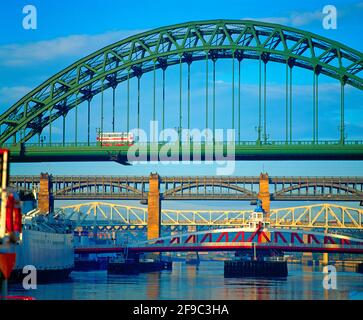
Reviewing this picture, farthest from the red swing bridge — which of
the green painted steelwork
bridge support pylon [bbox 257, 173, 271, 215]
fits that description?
the green painted steelwork

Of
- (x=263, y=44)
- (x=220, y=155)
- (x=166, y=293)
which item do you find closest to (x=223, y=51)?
(x=263, y=44)

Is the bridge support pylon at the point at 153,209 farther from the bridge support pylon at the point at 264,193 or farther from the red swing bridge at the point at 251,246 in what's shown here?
the bridge support pylon at the point at 264,193

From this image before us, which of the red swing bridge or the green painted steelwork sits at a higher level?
the green painted steelwork

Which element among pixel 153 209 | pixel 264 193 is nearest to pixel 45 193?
pixel 153 209

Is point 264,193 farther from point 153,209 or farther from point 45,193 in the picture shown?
point 45,193

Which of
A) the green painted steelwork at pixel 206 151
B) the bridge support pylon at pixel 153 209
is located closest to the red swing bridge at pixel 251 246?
the bridge support pylon at pixel 153 209

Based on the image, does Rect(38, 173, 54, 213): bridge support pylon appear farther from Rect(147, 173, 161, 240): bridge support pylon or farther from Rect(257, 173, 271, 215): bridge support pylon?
Rect(257, 173, 271, 215): bridge support pylon
